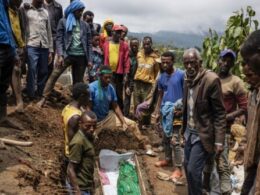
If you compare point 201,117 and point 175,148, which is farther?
point 175,148

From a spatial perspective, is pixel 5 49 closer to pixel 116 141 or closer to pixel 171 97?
pixel 171 97

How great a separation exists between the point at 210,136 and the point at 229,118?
0.82 meters

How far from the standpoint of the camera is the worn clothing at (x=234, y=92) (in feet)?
18.7

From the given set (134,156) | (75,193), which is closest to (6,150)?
(75,193)

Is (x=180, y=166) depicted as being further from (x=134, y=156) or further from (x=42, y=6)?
(x=42, y=6)

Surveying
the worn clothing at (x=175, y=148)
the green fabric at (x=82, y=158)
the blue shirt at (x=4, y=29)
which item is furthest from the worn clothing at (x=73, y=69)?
the green fabric at (x=82, y=158)

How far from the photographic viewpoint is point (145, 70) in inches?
361

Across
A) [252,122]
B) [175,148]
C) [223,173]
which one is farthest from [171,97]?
[252,122]

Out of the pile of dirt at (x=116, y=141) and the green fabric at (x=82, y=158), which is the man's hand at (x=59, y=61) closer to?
the pile of dirt at (x=116, y=141)

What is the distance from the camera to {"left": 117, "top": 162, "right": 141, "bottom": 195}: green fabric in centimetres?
695

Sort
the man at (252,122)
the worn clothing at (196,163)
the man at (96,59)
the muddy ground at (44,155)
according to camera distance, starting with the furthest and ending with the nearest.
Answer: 1. the man at (96,59)
2. the muddy ground at (44,155)
3. the worn clothing at (196,163)
4. the man at (252,122)

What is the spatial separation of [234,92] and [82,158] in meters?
2.17

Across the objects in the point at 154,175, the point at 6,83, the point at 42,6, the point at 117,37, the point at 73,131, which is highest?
the point at 42,6

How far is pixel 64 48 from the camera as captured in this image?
8.45 meters
